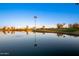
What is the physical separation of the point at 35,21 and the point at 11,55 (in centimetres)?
33

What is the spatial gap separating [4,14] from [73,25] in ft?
1.83

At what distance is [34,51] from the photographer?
1856 millimetres

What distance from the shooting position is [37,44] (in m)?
1.85

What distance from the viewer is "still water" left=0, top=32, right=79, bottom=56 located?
1855 mm

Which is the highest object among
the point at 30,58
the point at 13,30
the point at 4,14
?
the point at 4,14

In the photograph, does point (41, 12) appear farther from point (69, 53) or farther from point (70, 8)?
point (69, 53)

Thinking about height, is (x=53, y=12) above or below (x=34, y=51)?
above

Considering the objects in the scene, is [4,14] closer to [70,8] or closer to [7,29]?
[7,29]

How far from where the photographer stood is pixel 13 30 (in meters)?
1.89

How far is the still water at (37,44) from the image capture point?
1.86 metres

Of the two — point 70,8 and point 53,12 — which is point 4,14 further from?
point 70,8

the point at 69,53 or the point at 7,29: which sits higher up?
the point at 7,29

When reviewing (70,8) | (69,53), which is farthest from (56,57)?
(70,8)

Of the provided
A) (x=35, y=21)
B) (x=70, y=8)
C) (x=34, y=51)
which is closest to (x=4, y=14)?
(x=35, y=21)
